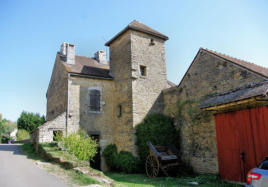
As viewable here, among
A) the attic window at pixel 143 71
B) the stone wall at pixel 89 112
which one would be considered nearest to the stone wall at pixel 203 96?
the attic window at pixel 143 71

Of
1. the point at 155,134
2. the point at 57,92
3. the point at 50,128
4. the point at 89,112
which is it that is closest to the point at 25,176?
the point at 50,128

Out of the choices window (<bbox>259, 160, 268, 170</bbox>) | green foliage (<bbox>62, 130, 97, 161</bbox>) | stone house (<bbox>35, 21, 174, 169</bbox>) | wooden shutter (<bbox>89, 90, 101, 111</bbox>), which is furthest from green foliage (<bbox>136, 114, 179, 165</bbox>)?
window (<bbox>259, 160, 268, 170</bbox>)

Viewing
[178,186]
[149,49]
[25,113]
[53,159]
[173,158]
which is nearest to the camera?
[178,186]

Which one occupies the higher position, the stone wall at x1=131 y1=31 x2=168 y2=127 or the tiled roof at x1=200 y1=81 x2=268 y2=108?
the stone wall at x1=131 y1=31 x2=168 y2=127

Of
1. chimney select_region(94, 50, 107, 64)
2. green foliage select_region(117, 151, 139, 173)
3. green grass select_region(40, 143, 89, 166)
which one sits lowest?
green foliage select_region(117, 151, 139, 173)


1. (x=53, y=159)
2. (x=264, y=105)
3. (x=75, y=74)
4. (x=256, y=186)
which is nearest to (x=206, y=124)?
(x=264, y=105)

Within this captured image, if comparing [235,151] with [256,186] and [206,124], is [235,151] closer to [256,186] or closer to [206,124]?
[206,124]

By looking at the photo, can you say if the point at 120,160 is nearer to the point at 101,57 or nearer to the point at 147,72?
the point at 147,72

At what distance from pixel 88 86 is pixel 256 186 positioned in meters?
11.3

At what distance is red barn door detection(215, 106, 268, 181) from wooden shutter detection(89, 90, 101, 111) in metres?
7.60

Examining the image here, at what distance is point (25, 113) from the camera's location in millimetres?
32531

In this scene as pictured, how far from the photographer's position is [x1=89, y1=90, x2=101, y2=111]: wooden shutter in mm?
13926

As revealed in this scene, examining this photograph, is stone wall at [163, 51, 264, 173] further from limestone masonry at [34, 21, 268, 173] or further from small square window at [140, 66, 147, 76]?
small square window at [140, 66, 147, 76]

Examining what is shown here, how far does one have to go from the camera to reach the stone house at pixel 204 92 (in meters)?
9.26
